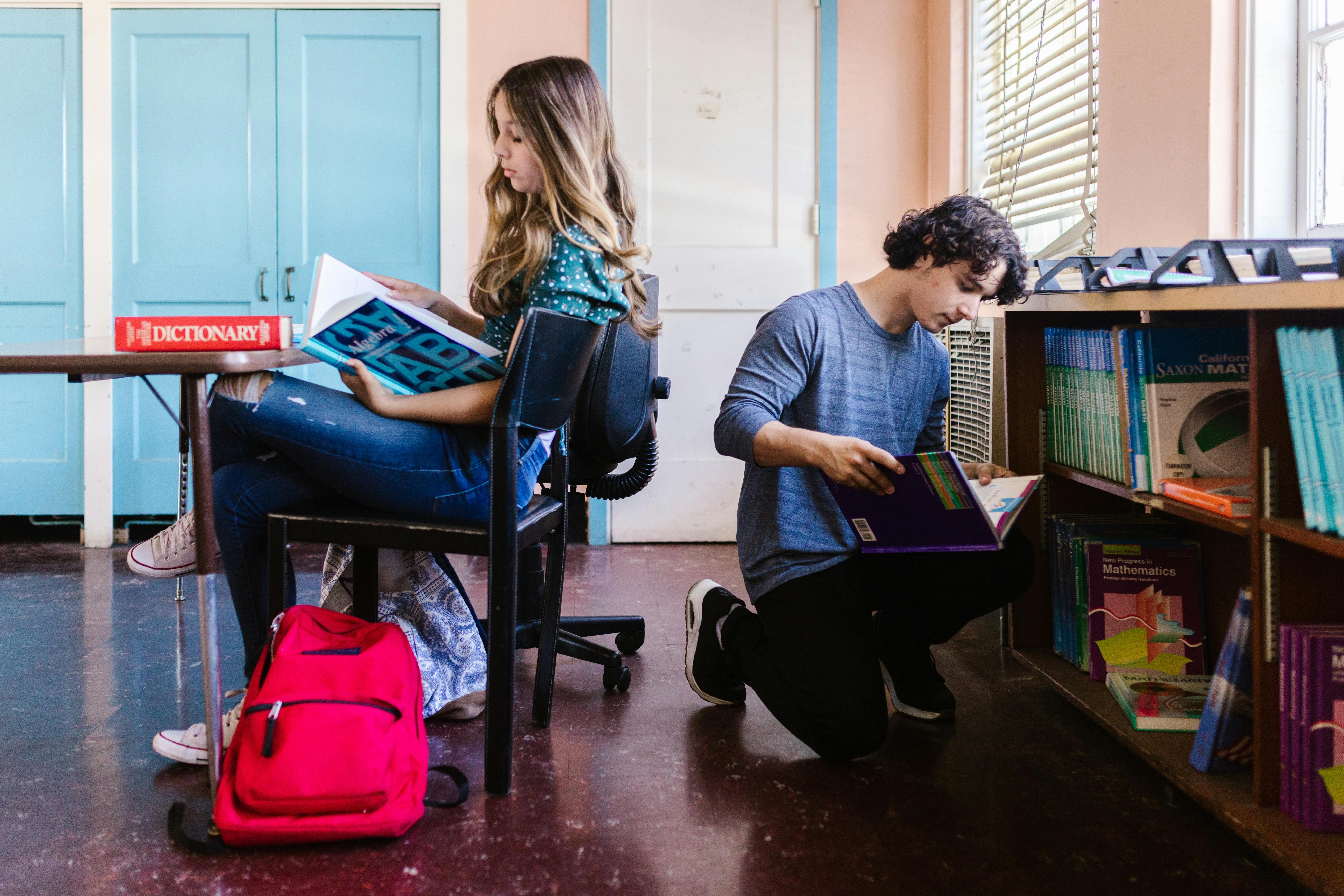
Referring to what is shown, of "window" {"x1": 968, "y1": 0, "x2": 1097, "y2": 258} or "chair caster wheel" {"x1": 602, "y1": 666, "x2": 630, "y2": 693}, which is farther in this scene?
"window" {"x1": 968, "y1": 0, "x2": 1097, "y2": 258}

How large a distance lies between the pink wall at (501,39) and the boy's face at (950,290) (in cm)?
214

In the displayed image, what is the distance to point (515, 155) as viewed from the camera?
1651 millimetres

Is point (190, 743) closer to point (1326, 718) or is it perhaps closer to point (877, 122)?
point (1326, 718)

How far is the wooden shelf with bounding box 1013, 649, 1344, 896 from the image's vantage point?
121 centimetres

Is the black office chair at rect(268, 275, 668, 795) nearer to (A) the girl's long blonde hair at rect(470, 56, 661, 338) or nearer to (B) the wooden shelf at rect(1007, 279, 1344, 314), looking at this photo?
(A) the girl's long blonde hair at rect(470, 56, 661, 338)

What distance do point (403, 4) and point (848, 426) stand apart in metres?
2.55

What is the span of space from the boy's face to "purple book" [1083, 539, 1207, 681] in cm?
52

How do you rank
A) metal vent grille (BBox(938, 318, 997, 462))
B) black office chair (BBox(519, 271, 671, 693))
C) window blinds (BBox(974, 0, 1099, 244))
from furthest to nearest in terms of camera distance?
window blinds (BBox(974, 0, 1099, 244))
metal vent grille (BBox(938, 318, 997, 462))
black office chair (BBox(519, 271, 671, 693))

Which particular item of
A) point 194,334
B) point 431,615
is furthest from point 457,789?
point 194,334

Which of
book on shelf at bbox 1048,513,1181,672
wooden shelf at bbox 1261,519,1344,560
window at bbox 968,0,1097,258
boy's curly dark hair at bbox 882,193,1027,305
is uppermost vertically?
window at bbox 968,0,1097,258

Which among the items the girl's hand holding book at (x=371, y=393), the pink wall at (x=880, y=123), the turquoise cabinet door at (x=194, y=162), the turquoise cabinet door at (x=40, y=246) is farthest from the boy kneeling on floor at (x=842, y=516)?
the turquoise cabinet door at (x=40, y=246)

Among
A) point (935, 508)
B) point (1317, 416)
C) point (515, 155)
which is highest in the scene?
point (515, 155)

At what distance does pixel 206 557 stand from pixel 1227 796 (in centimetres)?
138

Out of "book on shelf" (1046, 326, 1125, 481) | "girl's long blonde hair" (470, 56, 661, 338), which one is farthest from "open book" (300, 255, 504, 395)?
"book on shelf" (1046, 326, 1125, 481)
